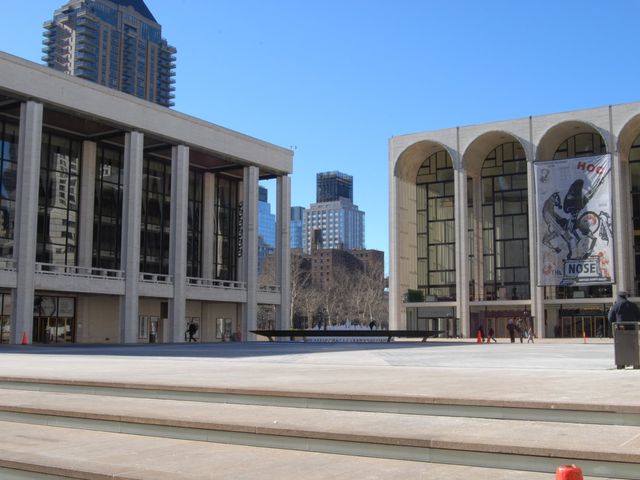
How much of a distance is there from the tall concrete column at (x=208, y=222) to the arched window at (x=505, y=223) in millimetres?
29350

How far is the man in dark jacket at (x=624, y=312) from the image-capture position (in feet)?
50.5

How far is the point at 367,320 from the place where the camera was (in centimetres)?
12962

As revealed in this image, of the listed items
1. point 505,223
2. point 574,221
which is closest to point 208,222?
point 505,223

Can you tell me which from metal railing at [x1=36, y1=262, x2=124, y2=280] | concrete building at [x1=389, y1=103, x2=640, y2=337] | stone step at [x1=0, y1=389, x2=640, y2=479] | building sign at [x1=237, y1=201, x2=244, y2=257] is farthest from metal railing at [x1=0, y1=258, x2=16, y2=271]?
concrete building at [x1=389, y1=103, x2=640, y2=337]

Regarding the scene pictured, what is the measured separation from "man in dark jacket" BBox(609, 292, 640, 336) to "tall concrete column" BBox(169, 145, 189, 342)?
44224mm

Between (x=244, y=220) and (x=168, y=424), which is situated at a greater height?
(x=244, y=220)

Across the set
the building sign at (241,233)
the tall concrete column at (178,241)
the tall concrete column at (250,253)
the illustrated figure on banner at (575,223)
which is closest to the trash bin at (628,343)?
the tall concrete column at (178,241)

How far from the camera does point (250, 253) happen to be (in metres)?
64.7

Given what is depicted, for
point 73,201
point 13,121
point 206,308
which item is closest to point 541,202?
point 206,308

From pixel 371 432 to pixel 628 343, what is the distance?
393 inches

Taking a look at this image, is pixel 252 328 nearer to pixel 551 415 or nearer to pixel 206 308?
pixel 206 308

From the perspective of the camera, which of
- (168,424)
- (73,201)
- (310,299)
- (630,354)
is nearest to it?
(168,424)

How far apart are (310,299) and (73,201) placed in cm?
6469

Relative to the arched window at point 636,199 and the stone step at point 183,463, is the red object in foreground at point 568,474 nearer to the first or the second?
the stone step at point 183,463
